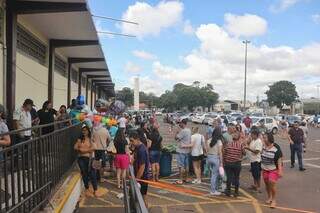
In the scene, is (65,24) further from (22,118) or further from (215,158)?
(215,158)

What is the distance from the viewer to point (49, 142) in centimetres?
772

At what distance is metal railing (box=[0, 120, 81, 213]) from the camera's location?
5090 millimetres

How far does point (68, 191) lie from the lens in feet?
29.0

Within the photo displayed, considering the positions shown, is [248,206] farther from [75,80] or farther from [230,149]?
[75,80]

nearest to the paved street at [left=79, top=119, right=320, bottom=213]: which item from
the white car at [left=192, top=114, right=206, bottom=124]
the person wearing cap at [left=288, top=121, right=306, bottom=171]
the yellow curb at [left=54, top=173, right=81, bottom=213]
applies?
the yellow curb at [left=54, top=173, right=81, bottom=213]

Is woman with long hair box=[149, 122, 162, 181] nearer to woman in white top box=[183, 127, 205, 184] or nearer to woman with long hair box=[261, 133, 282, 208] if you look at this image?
woman in white top box=[183, 127, 205, 184]

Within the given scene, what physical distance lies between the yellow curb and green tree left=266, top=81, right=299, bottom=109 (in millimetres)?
120061

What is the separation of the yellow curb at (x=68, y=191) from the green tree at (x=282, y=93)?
12006cm

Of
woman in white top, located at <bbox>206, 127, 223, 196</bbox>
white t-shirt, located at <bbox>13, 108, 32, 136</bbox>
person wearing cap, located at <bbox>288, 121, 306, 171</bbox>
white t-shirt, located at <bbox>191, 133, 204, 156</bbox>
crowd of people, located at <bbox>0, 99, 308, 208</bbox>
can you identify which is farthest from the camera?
person wearing cap, located at <bbox>288, 121, 306, 171</bbox>

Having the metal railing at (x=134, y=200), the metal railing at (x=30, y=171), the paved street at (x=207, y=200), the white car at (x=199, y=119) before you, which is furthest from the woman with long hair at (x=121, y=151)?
the white car at (x=199, y=119)

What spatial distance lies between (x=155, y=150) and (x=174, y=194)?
192cm

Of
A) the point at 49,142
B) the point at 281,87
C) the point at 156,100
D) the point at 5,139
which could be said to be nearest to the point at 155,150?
the point at 49,142

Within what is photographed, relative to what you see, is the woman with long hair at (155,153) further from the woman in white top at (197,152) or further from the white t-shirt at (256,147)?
the white t-shirt at (256,147)

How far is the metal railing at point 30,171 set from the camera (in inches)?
200
